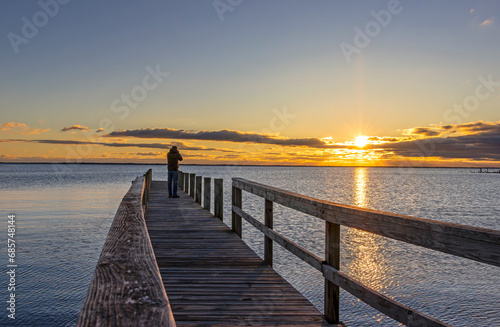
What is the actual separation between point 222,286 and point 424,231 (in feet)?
10.1

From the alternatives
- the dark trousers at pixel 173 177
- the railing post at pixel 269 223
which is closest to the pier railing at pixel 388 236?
the railing post at pixel 269 223

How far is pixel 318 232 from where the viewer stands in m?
20.2

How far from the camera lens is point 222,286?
509 cm

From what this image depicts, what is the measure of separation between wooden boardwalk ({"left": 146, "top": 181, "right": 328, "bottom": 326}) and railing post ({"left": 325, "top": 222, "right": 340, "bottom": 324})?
12 cm

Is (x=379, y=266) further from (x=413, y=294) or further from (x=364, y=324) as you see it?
(x=364, y=324)

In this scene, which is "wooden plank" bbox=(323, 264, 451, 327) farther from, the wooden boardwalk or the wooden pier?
the wooden boardwalk

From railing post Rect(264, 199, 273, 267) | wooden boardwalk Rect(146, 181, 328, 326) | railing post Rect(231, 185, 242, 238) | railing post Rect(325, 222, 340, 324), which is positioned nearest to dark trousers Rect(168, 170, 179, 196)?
wooden boardwalk Rect(146, 181, 328, 326)

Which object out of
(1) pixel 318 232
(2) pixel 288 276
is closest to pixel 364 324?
(2) pixel 288 276

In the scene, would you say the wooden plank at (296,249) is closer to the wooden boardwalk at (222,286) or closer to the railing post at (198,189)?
the wooden boardwalk at (222,286)

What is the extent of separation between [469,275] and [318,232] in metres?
7.70

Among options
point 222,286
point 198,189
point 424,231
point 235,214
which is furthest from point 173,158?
point 424,231

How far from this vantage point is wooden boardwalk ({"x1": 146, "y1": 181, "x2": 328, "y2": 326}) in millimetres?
4020

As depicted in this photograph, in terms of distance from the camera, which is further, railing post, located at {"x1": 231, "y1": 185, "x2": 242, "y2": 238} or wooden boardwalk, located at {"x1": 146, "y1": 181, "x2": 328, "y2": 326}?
railing post, located at {"x1": 231, "y1": 185, "x2": 242, "y2": 238}

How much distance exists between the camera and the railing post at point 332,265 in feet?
12.7
